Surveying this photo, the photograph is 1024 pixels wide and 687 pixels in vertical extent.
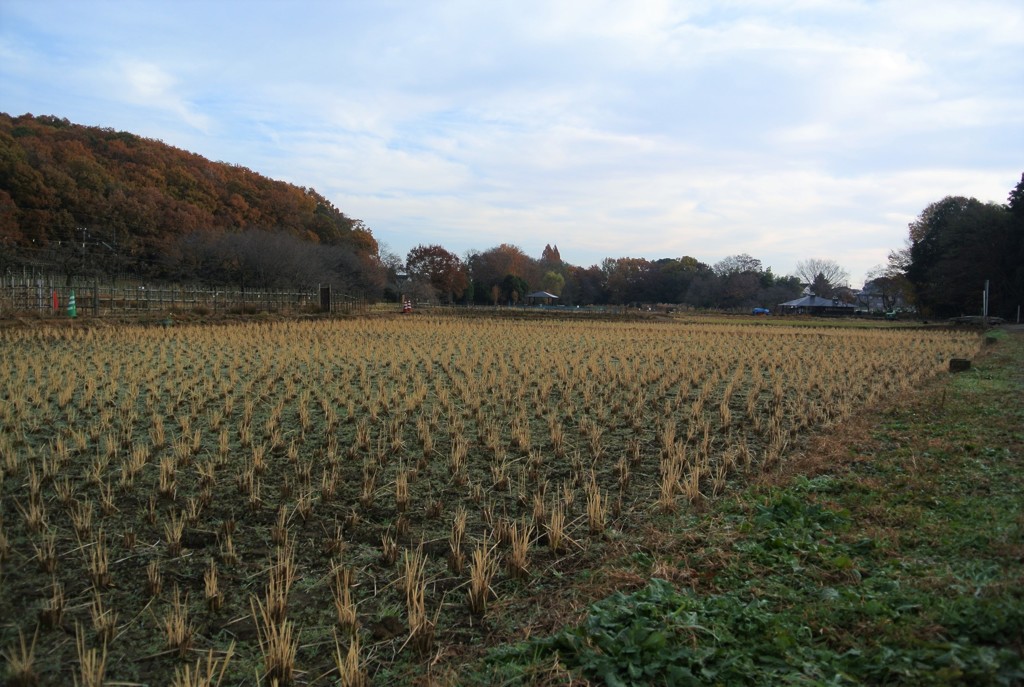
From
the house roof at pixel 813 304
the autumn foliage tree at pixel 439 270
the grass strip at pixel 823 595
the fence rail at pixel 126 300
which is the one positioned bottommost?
the grass strip at pixel 823 595

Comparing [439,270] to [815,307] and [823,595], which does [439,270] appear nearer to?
[815,307]

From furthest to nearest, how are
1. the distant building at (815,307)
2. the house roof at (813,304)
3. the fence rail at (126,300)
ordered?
the house roof at (813,304) → the distant building at (815,307) → the fence rail at (126,300)

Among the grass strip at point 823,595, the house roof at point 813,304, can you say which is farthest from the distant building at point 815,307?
the grass strip at point 823,595

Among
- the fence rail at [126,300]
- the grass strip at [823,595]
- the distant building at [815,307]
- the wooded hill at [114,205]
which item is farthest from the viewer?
the distant building at [815,307]

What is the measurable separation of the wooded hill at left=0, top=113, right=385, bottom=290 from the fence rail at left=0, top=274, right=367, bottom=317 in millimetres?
4452

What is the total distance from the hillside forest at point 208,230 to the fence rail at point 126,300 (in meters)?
3.80

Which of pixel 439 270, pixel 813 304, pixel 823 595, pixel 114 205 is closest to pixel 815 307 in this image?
pixel 813 304

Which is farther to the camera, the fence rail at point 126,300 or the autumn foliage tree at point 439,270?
the autumn foliage tree at point 439,270

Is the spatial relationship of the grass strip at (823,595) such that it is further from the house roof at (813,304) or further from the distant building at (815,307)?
the house roof at (813,304)

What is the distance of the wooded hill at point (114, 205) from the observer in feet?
114

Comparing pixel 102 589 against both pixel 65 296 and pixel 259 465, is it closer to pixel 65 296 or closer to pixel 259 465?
pixel 259 465

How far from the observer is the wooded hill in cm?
3475

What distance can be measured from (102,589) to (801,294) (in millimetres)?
88380

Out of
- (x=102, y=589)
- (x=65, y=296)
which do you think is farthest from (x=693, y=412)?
(x=65, y=296)
